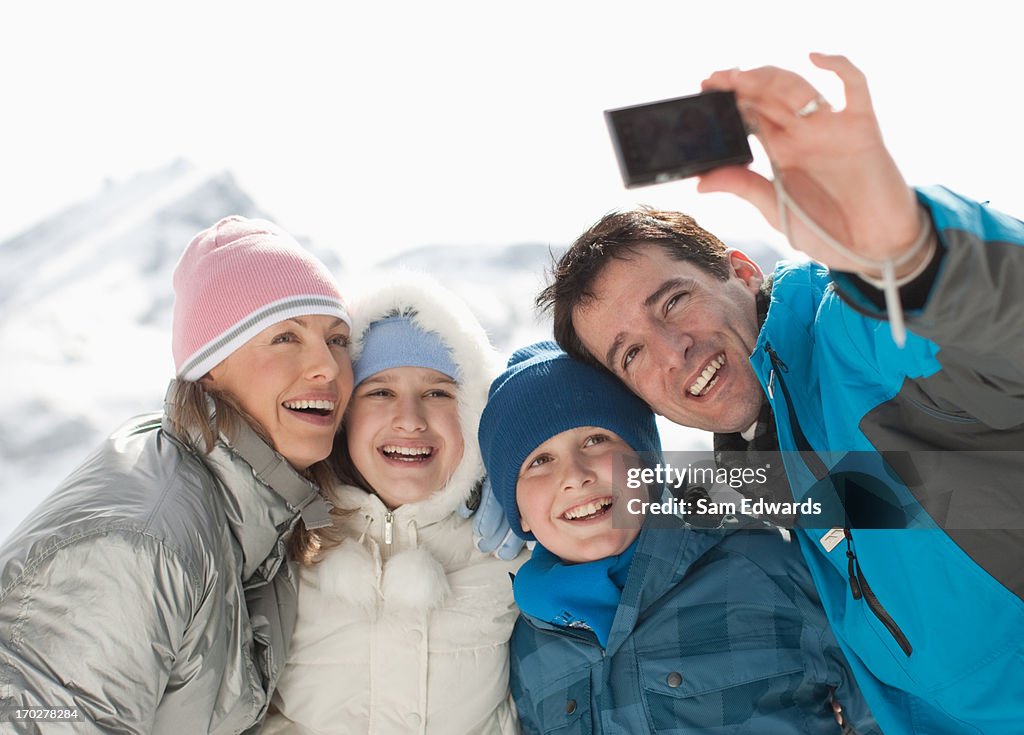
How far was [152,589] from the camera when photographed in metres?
1.78

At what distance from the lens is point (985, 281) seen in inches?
43.9

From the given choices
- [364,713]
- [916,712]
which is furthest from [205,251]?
[916,712]

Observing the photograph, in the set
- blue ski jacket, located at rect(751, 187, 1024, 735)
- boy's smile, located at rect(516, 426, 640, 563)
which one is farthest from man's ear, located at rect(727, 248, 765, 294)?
boy's smile, located at rect(516, 426, 640, 563)

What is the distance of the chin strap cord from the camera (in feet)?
3.57

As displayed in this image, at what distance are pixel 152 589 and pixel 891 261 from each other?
1493 mm

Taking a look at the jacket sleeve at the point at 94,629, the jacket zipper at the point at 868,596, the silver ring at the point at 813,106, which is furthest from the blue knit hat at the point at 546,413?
the silver ring at the point at 813,106

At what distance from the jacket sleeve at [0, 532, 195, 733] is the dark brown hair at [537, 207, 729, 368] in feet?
3.76

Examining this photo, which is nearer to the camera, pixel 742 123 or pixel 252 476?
pixel 742 123

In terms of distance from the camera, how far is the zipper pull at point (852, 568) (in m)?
1.74

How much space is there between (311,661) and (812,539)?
49.4 inches

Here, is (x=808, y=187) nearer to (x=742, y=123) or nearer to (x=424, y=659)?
(x=742, y=123)

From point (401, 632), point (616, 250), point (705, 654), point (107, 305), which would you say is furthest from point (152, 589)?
point (107, 305)

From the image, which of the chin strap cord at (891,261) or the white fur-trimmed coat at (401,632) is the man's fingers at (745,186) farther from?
the white fur-trimmed coat at (401,632)

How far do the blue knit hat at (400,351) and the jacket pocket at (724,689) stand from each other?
968 mm
